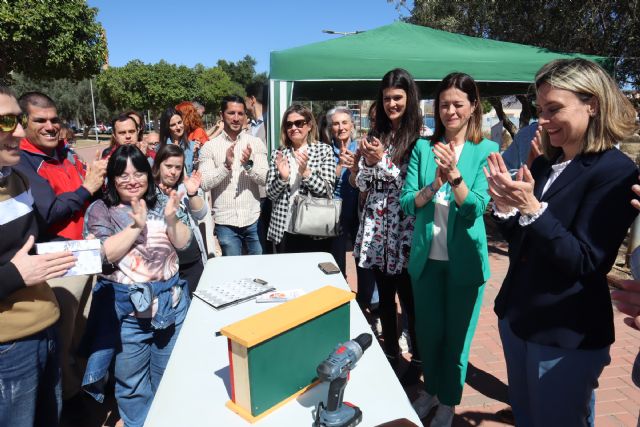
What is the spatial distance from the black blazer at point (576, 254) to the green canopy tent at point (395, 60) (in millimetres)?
3537

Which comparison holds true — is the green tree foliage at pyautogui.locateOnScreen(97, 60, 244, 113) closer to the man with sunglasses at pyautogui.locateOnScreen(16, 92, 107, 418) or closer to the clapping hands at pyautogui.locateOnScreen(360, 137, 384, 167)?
the man with sunglasses at pyautogui.locateOnScreen(16, 92, 107, 418)

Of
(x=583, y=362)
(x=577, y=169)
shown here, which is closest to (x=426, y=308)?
(x=583, y=362)

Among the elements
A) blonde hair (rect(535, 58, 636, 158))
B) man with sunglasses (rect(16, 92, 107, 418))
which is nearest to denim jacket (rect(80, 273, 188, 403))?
man with sunglasses (rect(16, 92, 107, 418))

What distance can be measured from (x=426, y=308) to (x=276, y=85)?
327cm

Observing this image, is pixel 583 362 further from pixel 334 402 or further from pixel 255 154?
pixel 255 154

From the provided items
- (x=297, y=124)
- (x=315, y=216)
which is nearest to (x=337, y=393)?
(x=315, y=216)

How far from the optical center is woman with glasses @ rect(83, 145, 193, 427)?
2023mm

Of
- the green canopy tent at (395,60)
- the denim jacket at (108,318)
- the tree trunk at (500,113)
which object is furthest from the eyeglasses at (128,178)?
the tree trunk at (500,113)

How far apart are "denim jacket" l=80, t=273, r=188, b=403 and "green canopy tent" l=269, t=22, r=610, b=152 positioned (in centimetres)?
286

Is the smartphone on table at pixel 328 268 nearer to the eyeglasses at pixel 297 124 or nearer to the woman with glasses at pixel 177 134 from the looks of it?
the eyeglasses at pixel 297 124

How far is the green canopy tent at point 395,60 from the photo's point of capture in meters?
4.56

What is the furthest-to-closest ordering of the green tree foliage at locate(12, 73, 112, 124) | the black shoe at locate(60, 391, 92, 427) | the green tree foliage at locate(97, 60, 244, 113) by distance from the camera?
the green tree foliage at locate(12, 73, 112, 124) → the green tree foliage at locate(97, 60, 244, 113) → the black shoe at locate(60, 391, 92, 427)

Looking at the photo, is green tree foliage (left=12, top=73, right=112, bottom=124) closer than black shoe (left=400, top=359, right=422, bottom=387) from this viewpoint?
No

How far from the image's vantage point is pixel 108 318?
206 cm
